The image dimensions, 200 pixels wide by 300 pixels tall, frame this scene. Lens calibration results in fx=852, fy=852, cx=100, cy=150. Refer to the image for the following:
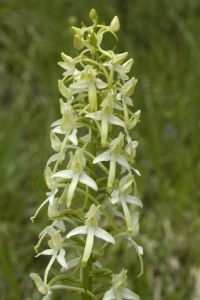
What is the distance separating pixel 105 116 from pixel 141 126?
2670mm

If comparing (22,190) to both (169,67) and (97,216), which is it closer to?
(169,67)

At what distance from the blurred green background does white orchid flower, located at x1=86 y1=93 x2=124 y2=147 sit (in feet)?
4.07

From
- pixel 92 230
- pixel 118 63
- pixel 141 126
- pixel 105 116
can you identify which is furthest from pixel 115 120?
pixel 141 126

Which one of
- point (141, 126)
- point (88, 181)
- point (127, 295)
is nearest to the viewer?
point (88, 181)

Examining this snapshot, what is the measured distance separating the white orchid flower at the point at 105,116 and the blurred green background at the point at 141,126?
48.8 inches

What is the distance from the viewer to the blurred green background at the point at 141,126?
12.0 ft

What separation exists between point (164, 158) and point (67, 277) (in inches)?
101

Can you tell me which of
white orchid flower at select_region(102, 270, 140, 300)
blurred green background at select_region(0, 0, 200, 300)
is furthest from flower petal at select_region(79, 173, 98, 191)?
blurred green background at select_region(0, 0, 200, 300)

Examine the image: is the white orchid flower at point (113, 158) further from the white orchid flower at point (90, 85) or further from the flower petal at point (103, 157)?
the white orchid flower at point (90, 85)

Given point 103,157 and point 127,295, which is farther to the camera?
point 127,295

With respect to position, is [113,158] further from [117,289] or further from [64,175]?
[117,289]

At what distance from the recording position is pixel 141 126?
461 cm

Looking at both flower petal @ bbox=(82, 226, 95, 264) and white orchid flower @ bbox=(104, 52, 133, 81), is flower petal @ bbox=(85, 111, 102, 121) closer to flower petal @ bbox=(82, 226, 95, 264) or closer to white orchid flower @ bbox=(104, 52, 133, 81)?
white orchid flower @ bbox=(104, 52, 133, 81)

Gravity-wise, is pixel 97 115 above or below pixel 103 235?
above
